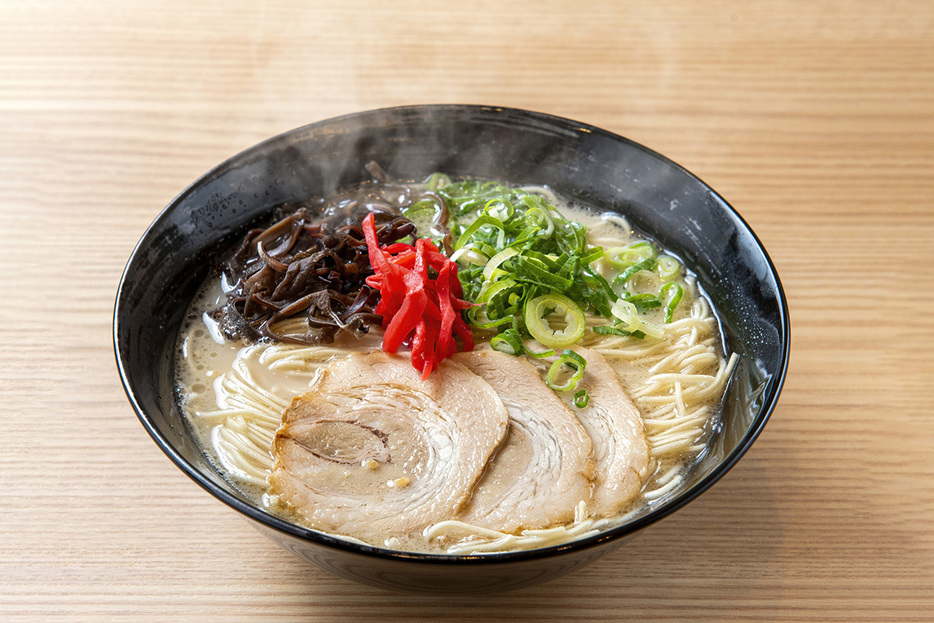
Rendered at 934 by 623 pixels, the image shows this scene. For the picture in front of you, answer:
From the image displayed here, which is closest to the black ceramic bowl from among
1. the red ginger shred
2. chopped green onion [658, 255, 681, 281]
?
chopped green onion [658, 255, 681, 281]

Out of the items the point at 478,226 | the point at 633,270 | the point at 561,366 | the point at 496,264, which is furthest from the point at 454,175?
the point at 561,366

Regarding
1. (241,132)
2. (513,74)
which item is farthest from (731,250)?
(241,132)

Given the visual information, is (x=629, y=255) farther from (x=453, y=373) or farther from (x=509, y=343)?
(x=453, y=373)

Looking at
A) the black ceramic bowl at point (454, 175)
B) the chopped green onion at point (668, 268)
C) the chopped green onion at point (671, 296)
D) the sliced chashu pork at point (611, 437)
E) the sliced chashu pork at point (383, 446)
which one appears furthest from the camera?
the chopped green onion at point (668, 268)

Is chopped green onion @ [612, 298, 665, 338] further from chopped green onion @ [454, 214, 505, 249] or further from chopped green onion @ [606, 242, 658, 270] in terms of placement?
chopped green onion @ [454, 214, 505, 249]

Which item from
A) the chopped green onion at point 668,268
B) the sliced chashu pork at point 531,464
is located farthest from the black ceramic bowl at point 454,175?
the sliced chashu pork at point 531,464

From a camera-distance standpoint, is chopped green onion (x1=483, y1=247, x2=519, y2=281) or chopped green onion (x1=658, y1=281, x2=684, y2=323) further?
chopped green onion (x1=658, y1=281, x2=684, y2=323)

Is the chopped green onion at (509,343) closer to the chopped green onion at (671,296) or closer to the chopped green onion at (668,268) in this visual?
the chopped green onion at (671,296)
